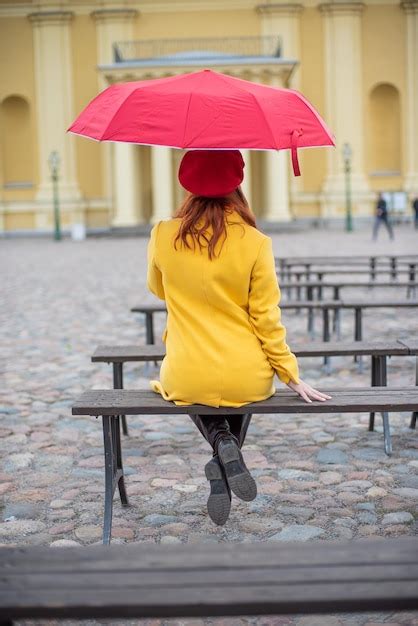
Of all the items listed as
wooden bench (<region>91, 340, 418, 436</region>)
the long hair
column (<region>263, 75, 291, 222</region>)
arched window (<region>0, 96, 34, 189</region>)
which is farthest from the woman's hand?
arched window (<region>0, 96, 34, 189</region>)

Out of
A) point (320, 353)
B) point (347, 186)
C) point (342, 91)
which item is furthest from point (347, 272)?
point (342, 91)

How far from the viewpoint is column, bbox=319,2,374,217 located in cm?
3906

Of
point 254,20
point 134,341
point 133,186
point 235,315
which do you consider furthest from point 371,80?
point 235,315

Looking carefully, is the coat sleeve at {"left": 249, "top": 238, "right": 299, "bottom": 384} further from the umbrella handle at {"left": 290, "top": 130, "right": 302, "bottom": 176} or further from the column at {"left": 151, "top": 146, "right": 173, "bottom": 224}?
the column at {"left": 151, "top": 146, "right": 173, "bottom": 224}

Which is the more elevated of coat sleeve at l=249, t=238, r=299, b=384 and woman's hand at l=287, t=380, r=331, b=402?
coat sleeve at l=249, t=238, r=299, b=384

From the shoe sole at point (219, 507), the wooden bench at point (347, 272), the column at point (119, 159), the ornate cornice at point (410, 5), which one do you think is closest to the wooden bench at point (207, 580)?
the shoe sole at point (219, 507)

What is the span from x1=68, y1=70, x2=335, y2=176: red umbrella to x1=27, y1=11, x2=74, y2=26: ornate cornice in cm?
3730

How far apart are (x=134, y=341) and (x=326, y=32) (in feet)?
108

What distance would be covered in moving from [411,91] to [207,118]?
38.1 metres

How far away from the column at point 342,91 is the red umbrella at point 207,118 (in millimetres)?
35462

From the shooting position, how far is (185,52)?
38438mm

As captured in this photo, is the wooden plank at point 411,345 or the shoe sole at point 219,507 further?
the wooden plank at point 411,345

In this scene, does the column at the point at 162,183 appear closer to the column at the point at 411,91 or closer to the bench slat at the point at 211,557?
the column at the point at 411,91

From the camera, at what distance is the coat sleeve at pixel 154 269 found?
12.8ft
